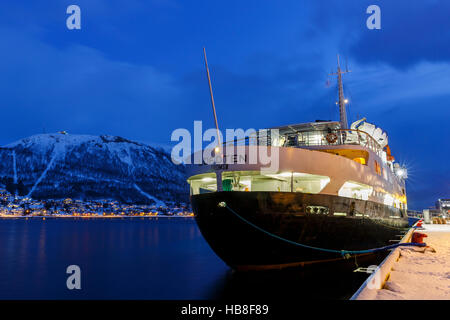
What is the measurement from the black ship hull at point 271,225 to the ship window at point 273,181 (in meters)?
0.90

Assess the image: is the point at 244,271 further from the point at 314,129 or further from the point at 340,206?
the point at 314,129

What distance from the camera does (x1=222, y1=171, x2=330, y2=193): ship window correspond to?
11891 millimetres

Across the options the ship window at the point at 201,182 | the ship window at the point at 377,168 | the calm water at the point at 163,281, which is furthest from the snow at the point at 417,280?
the ship window at the point at 201,182

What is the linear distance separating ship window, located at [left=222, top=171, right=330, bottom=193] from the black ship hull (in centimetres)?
90

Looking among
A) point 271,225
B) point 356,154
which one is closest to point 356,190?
point 356,154

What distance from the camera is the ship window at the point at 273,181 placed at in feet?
39.0

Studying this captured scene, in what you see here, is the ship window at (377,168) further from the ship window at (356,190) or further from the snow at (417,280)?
the snow at (417,280)

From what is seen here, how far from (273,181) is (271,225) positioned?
9.19 feet

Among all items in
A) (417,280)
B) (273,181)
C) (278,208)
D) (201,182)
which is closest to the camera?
(417,280)

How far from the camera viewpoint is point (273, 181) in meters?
13.3

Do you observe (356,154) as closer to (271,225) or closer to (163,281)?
(271,225)

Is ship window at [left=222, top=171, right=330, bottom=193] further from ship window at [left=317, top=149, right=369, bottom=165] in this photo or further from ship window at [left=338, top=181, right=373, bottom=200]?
ship window at [left=317, top=149, right=369, bottom=165]

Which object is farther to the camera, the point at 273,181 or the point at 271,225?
the point at 273,181
